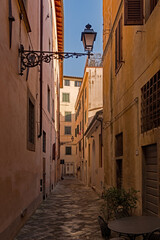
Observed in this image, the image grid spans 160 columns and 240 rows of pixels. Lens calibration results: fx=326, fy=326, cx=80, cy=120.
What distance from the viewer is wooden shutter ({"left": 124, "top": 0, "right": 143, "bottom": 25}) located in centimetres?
724

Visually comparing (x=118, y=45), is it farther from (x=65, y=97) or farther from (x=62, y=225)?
(x=65, y=97)

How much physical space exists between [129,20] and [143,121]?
2283 millimetres

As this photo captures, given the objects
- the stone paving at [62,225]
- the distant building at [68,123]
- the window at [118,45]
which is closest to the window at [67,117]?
the distant building at [68,123]

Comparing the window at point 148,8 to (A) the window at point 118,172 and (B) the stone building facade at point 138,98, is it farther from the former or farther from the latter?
(A) the window at point 118,172

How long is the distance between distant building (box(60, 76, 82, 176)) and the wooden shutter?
4085 centimetres

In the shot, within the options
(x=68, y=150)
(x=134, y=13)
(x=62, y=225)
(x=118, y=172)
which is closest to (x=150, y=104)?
(x=134, y=13)

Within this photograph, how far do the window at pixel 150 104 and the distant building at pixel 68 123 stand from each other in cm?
4071

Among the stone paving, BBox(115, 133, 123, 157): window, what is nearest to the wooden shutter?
BBox(115, 133, 123, 157): window

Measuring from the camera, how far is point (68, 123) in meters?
50.1

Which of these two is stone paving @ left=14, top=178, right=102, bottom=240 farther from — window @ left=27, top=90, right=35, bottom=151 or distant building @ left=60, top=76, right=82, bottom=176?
distant building @ left=60, top=76, right=82, bottom=176

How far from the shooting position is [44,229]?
813 centimetres

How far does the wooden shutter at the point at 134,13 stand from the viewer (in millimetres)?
7242

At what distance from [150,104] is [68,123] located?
43.5 m

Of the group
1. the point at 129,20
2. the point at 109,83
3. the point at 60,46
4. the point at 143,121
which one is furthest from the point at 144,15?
the point at 60,46
